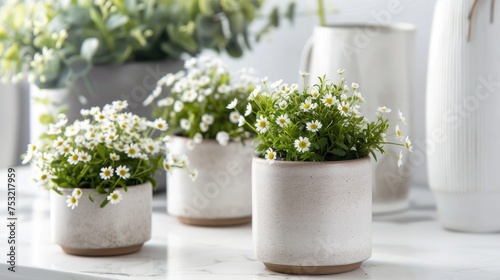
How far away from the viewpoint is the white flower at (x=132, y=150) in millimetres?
952

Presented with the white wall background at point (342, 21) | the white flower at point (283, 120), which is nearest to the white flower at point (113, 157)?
the white flower at point (283, 120)

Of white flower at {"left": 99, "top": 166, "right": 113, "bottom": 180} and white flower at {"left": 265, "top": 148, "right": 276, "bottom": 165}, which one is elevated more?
white flower at {"left": 265, "top": 148, "right": 276, "bottom": 165}

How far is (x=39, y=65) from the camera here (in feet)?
4.00

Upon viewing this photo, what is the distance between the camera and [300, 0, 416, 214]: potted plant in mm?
1120

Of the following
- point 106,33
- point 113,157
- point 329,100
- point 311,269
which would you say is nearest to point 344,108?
point 329,100

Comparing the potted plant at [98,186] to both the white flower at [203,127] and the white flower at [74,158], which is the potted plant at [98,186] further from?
the white flower at [203,127]

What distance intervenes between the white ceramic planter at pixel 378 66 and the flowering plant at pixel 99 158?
0.96ft

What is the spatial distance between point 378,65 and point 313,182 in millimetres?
342

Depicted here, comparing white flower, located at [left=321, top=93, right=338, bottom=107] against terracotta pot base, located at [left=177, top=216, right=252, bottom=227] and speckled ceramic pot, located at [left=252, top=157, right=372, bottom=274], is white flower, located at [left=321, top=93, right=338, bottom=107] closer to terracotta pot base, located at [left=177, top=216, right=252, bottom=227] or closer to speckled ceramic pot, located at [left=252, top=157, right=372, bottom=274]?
speckled ceramic pot, located at [left=252, top=157, right=372, bottom=274]

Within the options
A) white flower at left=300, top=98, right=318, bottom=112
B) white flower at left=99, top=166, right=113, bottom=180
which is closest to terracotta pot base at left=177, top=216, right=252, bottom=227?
white flower at left=99, top=166, right=113, bottom=180

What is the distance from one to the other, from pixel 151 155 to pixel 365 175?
273 mm

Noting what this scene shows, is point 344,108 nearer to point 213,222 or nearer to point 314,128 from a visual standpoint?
point 314,128

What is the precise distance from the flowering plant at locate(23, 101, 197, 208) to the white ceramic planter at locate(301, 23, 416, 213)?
0.29 metres

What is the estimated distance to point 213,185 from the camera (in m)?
1.09
